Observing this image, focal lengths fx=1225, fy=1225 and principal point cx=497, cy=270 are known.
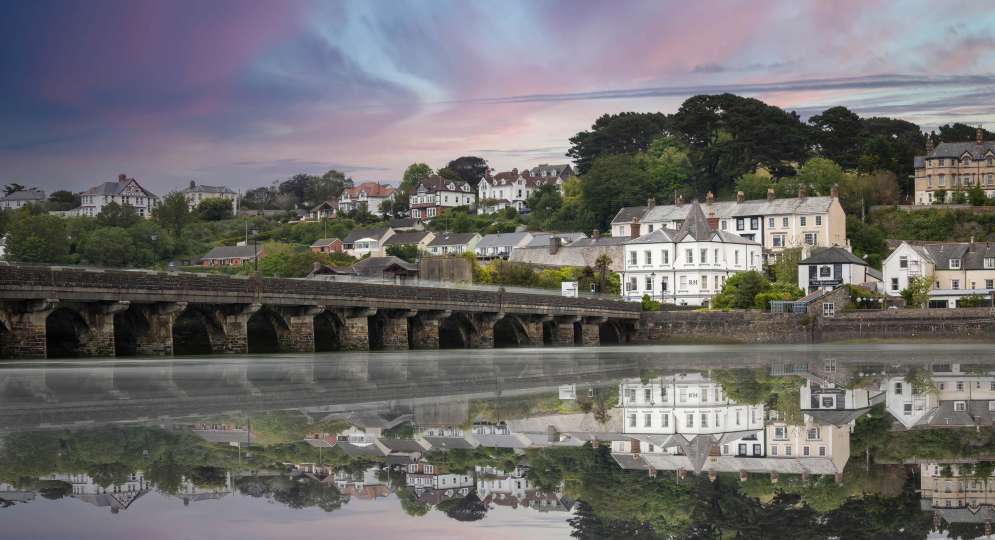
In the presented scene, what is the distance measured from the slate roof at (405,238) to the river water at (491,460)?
128558 millimetres

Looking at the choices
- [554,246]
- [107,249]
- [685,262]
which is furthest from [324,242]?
[685,262]

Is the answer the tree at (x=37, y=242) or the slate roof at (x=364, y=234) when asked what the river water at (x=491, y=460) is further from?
the slate roof at (x=364, y=234)

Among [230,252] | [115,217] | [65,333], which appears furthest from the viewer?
[115,217]

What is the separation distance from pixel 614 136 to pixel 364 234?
3855cm

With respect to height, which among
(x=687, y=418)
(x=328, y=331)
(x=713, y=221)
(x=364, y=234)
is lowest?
(x=328, y=331)

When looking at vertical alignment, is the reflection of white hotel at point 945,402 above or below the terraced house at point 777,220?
below

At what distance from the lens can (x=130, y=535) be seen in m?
12.1

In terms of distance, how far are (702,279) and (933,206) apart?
114 feet

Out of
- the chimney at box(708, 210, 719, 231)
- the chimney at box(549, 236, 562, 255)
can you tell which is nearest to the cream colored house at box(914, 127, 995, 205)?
the chimney at box(708, 210, 719, 231)

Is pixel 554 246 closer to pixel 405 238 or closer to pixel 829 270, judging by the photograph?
pixel 829 270

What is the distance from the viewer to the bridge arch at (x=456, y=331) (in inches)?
2773

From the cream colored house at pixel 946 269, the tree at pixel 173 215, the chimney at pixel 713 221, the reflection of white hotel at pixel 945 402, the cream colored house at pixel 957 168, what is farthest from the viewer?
the tree at pixel 173 215

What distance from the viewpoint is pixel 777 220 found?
10981 centimetres

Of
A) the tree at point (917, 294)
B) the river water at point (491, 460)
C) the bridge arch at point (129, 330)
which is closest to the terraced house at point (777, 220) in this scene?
the tree at point (917, 294)
